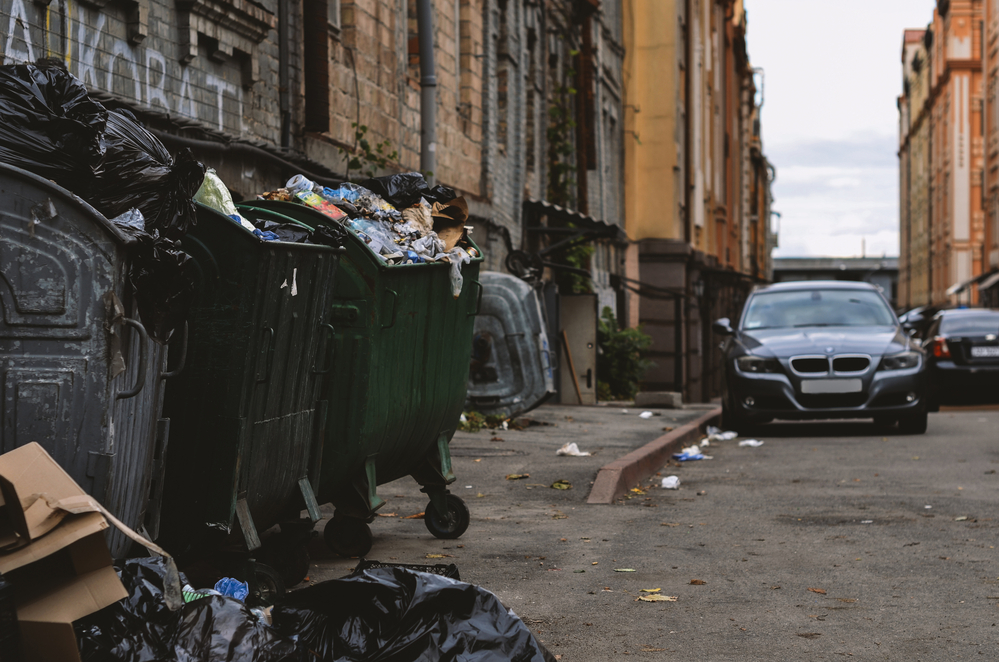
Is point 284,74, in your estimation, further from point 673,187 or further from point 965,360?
point 673,187

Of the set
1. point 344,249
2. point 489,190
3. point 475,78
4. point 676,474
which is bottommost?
point 676,474

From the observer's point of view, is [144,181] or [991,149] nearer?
[144,181]

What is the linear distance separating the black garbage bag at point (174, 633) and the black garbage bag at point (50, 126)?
3.89ft

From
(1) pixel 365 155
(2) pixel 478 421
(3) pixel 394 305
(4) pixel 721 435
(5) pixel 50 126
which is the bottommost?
(4) pixel 721 435

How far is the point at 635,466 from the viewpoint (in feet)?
31.3

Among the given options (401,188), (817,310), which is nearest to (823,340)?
(817,310)

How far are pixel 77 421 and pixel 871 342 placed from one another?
11.0 metres

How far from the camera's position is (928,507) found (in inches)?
314

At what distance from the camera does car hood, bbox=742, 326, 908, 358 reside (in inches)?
516

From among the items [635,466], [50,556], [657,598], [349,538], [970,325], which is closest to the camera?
[50,556]

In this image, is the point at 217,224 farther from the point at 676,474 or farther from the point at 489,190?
the point at 489,190

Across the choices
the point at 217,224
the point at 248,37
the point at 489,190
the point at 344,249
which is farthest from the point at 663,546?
the point at 489,190

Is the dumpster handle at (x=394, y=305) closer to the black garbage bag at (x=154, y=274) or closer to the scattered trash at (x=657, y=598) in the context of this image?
the scattered trash at (x=657, y=598)

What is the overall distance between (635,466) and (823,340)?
4.53 metres
